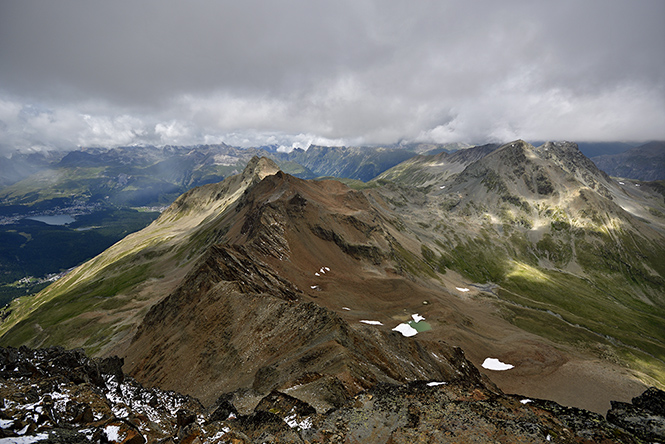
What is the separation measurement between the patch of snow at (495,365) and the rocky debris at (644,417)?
57.6 m

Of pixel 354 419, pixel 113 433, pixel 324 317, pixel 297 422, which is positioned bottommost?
pixel 324 317

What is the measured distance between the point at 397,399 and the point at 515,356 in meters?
74.4

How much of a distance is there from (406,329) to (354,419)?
59663 mm

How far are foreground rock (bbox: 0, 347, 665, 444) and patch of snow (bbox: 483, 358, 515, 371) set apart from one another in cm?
5787

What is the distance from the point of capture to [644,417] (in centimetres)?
1833

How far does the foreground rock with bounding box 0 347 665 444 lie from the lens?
654 inches

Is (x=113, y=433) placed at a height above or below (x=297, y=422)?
above

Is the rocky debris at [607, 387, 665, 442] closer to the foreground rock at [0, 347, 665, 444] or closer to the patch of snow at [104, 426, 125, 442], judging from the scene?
the foreground rock at [0, 347, 665, 444]

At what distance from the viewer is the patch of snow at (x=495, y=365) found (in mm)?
70012

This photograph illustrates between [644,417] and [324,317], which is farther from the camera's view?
[324,317]

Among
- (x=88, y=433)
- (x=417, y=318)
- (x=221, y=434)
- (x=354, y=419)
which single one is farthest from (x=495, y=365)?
(x=88, y=433)

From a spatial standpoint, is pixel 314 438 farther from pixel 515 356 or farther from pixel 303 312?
pixel 515 356

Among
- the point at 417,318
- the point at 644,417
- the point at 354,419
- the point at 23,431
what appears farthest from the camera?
the point at 417,318

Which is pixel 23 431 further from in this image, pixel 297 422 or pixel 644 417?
pixel 644 417
